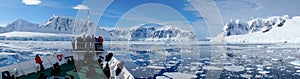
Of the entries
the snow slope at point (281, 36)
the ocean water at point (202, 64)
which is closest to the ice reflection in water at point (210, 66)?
the ocean water at point (202, 64)

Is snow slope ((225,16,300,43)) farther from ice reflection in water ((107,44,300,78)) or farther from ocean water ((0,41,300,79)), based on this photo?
ice reflection in water ((107,44,300,78))

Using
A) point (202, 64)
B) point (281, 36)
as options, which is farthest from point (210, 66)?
point (281, 36)

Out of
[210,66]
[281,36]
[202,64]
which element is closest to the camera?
[210,66]

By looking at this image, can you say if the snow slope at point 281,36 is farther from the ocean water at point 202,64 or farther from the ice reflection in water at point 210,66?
the ice reflection in water at point 210,66

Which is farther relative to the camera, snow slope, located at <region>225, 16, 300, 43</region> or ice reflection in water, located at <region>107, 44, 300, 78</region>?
snow slope, located at <region>225, 16, 300, 43</region>

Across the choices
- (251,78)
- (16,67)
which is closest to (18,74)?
(16,67)

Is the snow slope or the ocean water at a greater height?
the snow slope

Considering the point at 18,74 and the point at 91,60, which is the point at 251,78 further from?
the point at 18,74

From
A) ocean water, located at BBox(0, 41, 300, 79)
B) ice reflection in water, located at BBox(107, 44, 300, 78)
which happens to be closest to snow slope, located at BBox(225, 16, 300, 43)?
ocean water, located at BBox(0, 41, 300, 79)

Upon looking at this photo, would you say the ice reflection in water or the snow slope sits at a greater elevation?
the snow slope

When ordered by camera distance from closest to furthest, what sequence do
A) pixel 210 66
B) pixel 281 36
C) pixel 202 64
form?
pixel 210 66
pixel 202 64
pixel 281 36

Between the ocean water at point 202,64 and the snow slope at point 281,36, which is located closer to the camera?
the ocean water at point 202,64

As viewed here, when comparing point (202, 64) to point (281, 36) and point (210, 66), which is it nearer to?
point (210, 66)
